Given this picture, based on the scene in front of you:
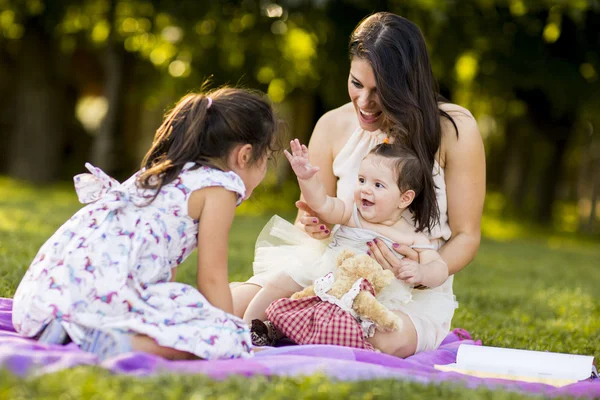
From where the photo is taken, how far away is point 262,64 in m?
14.7

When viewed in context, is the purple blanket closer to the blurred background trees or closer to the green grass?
the green grass

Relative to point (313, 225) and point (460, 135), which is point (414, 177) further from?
point (313, 225)

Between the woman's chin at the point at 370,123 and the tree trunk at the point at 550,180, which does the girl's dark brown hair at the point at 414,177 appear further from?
the tree trunk at the point at 550,180

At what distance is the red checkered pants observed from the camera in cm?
374

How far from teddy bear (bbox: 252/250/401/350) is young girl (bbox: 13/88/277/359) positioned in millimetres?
473

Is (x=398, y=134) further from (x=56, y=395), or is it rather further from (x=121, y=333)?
(x=56, y=395)

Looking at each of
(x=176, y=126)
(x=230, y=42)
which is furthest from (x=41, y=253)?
(x=230, y=42)

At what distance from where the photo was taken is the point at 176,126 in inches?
140

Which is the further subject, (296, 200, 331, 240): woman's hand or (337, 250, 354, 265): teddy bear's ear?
(296, 200, 331, 240): woman's hand

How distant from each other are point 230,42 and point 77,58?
653cm

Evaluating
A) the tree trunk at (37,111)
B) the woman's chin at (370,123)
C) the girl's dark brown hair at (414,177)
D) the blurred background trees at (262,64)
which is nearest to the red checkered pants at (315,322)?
the girl's dark brown hair at (414,177)

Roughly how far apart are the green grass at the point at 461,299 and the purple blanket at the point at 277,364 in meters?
0.14

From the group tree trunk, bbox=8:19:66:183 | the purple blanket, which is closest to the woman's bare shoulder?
the purple blanket

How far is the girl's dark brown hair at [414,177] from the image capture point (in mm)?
4004
